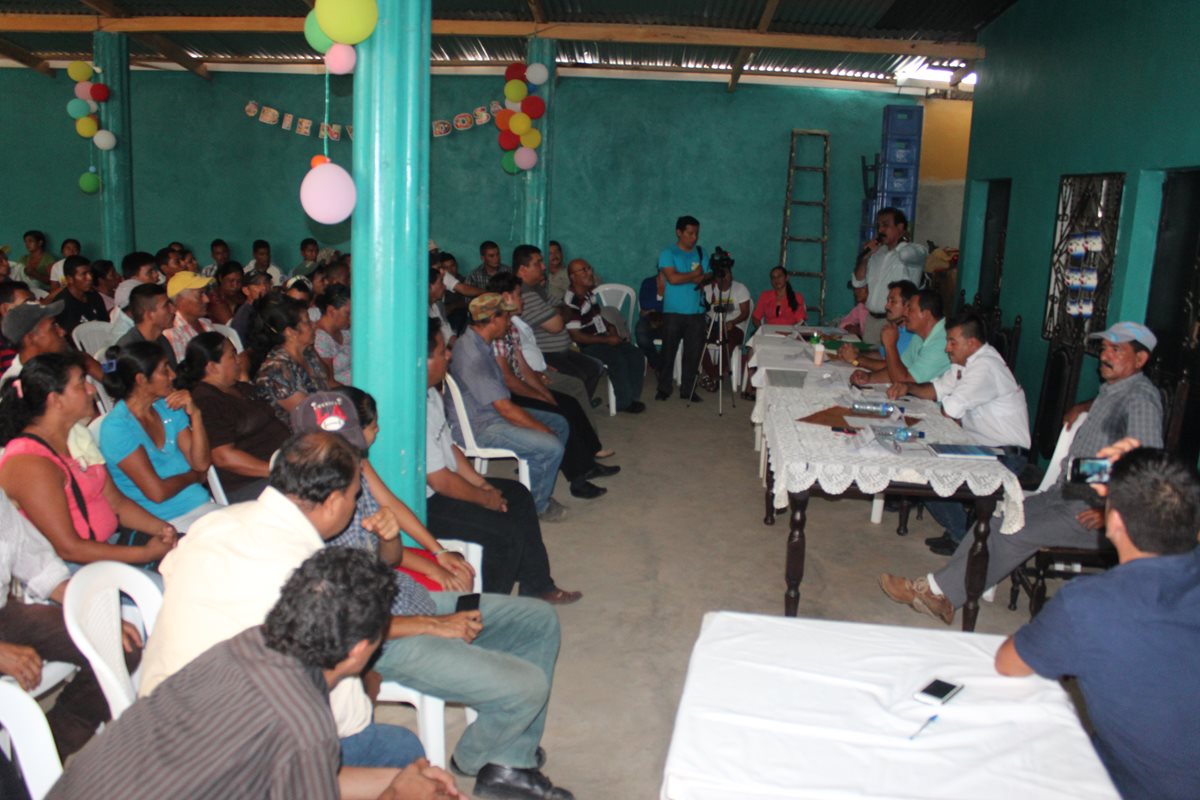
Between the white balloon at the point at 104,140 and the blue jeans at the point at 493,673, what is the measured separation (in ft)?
24.9

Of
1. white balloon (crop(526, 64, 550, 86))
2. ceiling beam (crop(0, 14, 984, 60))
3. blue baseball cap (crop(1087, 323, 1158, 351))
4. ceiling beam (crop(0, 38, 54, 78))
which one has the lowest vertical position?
blue baseball cap (crop(1087, 323, 1158, 351))

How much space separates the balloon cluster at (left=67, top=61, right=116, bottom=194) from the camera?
843 cm

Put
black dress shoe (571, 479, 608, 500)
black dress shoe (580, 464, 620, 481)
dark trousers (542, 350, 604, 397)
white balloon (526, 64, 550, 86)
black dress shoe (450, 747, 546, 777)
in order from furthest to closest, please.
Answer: white balloon (526, 64, 550, 86), dark trousers (542, 350, 604, 397), black dress shoe (580, 464, 620, 481), black dress shoe (571, 479, 608, 500), black dress shoe (450, 747, 546, 777)

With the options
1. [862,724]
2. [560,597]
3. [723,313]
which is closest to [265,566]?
[862,724]

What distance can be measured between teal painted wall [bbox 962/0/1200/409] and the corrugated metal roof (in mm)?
654

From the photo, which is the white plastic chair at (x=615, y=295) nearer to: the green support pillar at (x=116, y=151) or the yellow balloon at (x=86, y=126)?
the green support pillar at (x=116, y=151)

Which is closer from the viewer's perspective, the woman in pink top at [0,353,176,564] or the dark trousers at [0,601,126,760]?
the dark trousers at [0,601,126,760]

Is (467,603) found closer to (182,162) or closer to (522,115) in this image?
(522,115)

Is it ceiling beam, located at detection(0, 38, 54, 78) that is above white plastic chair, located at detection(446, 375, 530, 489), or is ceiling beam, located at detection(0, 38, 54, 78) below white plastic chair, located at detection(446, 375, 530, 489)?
above

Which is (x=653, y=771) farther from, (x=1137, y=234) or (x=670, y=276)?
(x=670, y=276)

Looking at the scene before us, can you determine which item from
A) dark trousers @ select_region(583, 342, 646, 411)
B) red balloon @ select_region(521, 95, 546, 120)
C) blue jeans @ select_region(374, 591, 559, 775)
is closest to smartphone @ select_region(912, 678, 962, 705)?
blue jeans @ select_region(374, 591, 559, 775)

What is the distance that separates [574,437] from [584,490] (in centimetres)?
31

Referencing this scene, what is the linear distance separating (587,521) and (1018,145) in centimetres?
449

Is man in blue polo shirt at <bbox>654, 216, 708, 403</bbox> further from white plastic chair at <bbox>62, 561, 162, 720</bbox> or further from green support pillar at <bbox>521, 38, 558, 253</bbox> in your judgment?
white plastic chair at <bbox>62, 561, 162, 720</bbox>
